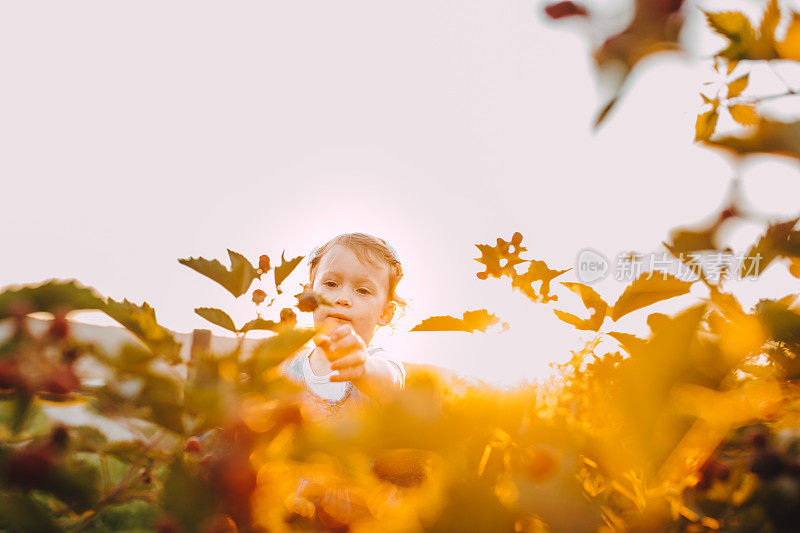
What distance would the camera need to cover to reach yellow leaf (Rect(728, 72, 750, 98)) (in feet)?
2.38

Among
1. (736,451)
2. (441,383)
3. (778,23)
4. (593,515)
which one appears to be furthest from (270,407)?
(778,23)

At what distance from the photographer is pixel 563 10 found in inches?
16.3

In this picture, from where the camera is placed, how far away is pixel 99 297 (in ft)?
1.88

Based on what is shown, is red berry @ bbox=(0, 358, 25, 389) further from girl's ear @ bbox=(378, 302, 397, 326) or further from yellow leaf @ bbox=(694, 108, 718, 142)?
girl's ear @ bbox=(378, 302, 397, 326)

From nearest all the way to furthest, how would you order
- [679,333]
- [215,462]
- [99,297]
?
[679,333] → [215,462] → [99,297]

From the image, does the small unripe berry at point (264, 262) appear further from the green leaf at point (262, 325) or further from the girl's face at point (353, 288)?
the girl's face at point (353, 288)

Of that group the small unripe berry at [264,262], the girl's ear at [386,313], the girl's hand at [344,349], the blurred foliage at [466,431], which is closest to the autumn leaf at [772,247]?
the blurred foliage at [466,431]

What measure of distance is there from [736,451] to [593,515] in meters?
0.15

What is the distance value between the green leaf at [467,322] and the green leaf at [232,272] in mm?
522

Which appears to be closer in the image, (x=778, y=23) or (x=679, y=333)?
(x=679, y=333)

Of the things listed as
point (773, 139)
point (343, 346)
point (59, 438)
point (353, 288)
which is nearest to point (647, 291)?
point (773, 139)

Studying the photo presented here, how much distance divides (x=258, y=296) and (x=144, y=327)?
51 cm

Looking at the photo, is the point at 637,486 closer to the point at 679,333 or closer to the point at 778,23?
the point at 679,333

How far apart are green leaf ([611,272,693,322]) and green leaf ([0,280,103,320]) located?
63 centimetres
